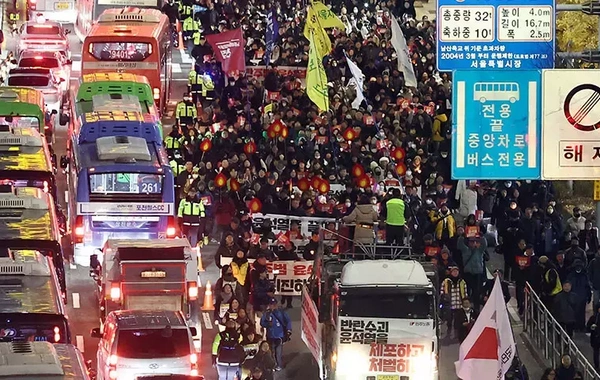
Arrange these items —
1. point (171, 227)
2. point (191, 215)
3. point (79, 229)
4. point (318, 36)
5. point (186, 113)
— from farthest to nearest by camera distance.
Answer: point (186, 113)
point (318, 36)
point (191, 215)
point (171, 227)
point (79, 229)

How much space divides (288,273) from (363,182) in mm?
5506

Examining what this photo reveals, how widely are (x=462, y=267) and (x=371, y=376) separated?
18.7 feet

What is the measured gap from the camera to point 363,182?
3781 cm

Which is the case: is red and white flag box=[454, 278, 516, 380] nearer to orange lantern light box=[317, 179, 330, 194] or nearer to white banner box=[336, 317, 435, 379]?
white banner box=[336, 317, 435, 379]

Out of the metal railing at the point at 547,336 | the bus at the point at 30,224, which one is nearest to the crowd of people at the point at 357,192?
the metal railing at the point at 547,336

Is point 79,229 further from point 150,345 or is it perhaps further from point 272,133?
point 150,345

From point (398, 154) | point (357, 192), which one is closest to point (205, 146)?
point (398, 154)

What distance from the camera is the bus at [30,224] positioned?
31047mm

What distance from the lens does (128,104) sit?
41969 millimetres

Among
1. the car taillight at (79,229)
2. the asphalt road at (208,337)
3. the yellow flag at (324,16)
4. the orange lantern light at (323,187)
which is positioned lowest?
the asphalt road at (208,337)

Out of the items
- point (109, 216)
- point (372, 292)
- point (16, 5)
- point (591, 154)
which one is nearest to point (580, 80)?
point (591, 154)

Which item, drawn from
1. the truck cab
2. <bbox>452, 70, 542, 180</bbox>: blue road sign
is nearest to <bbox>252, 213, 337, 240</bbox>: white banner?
the truck cab

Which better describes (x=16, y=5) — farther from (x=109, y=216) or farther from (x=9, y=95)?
(x=109, y=216)

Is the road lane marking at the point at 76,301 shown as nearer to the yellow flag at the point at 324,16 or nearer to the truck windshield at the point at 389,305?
the truck windshield at the point at 389,305
